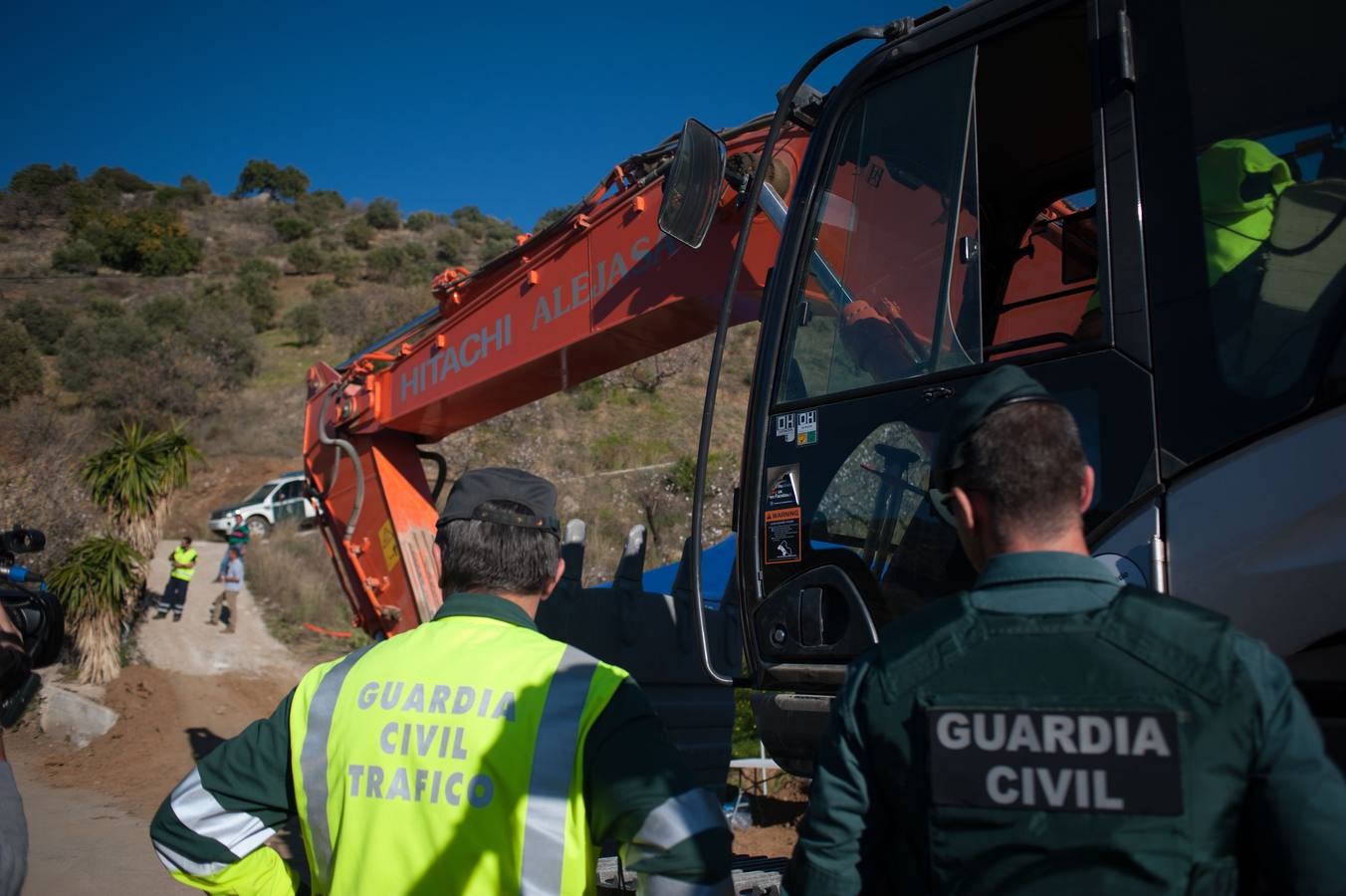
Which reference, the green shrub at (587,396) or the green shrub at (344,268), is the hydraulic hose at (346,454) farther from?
the green shrub at (344,268)

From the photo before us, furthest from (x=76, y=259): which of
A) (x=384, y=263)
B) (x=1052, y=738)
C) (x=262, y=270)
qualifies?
(x=1052, y=738)

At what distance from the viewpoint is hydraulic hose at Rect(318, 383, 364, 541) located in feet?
21.1

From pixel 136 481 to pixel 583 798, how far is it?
42.6 ft

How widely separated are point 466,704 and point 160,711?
36.3 feet

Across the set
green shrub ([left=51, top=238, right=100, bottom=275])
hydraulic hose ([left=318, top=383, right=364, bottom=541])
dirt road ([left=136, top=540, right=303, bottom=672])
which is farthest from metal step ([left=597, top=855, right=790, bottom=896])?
green shrub ([left=51, top=238, right=100, bottom=275])

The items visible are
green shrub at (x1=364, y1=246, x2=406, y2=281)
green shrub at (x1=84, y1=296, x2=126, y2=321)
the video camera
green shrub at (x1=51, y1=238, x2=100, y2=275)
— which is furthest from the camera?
green shrub at (x1=364, y1=246, x2=406, y2=281)

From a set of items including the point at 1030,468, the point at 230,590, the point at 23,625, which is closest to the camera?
the point at 1030,468

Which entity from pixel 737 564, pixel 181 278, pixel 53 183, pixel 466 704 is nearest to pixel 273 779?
pixel 466 704

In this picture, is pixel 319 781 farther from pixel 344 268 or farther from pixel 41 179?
pixel 41 179

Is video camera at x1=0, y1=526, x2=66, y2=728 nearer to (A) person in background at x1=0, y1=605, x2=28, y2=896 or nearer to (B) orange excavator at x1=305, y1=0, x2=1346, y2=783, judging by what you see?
(A) person in background at x1=0, y1=605, x2=28, y2=896

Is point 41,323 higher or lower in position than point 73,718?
higher

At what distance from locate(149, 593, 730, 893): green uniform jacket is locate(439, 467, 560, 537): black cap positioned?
0.60 ft

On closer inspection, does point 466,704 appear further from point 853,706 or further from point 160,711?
point 160,711

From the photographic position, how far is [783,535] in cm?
293
